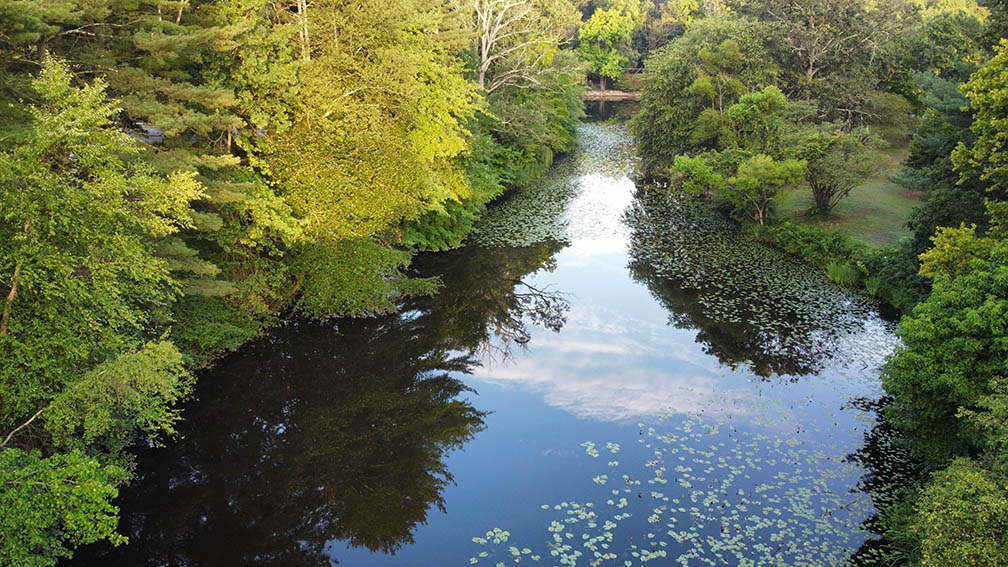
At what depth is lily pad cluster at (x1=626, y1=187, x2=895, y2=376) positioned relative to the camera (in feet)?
67.4

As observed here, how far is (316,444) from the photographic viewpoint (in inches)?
600

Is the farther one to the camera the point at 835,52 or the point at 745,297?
the point at 835,52

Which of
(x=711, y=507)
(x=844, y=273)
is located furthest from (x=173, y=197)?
(x=844, y=273)

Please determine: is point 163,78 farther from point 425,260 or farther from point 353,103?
point 425,260

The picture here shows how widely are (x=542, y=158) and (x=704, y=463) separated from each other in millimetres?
32891

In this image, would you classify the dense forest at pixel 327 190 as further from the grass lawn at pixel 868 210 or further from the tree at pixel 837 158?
the grass lawn at pixel 868 210

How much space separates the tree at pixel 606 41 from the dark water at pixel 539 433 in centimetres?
6311

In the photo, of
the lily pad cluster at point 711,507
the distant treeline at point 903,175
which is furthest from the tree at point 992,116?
the lily pad cluster at point 711,507

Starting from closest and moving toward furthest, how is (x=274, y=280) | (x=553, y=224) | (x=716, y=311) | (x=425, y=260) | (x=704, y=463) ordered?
(x=704, y=463)
(x=274, y=280)
(x=716, y=311)
(x=425, y=260)
(x=553, y=224)

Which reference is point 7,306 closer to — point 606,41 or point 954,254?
point 954,254

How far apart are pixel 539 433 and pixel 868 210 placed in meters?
25.5

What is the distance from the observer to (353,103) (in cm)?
2034

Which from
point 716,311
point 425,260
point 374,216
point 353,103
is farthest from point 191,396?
point 716,311

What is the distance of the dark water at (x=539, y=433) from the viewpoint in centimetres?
1236
